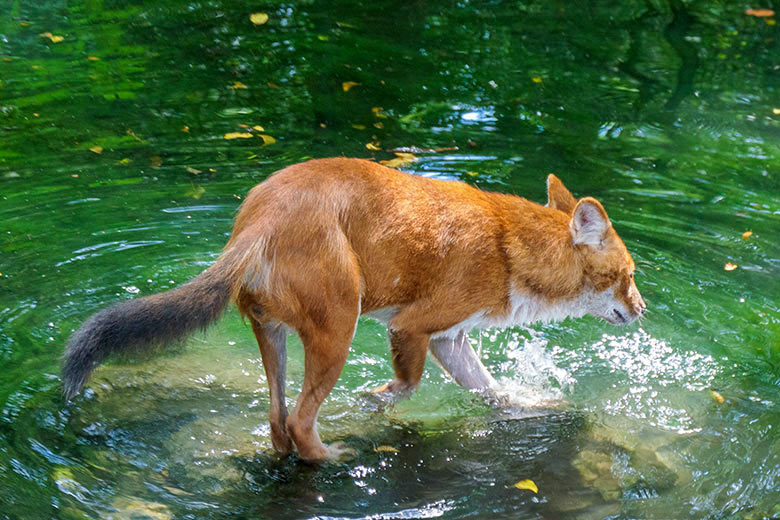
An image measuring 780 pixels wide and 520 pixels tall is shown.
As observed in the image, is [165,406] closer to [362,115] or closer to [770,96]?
[362,115]

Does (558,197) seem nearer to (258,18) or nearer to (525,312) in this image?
(525,312)

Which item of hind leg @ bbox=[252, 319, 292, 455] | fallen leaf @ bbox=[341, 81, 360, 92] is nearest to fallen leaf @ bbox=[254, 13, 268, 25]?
fallen leaf @ bbox=[341, 81, 360, 92]

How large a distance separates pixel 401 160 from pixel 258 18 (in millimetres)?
4453

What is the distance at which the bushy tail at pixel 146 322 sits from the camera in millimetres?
4090

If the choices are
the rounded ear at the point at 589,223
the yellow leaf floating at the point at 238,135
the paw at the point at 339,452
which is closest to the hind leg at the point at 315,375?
the paw at the point at 339,452

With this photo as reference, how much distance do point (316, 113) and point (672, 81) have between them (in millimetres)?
4323

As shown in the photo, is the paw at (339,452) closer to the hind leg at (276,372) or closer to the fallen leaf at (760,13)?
the hind leg at (276,372)

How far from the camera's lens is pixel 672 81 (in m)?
10.9

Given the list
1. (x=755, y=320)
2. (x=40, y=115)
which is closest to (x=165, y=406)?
(x=755, y=320)

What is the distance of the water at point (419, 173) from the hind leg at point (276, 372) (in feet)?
0.44

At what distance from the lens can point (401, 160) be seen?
8.27m

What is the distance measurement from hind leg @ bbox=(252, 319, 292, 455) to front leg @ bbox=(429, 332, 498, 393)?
1.08 meters

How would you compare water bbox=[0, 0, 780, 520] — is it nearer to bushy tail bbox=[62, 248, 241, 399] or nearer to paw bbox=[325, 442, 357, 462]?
paw bbox=[325, 442, 357, 462]

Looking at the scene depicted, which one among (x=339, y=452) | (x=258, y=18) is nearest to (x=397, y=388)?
(x=339, y=452)
